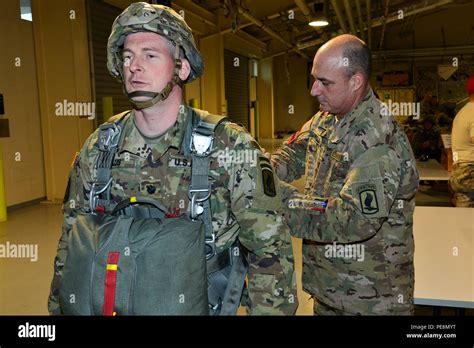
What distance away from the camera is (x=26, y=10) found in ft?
19.2

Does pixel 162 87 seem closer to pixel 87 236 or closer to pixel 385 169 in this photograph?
pixel 87 236

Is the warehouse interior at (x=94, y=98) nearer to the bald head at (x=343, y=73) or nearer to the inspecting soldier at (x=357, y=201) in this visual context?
the inspecting soldier at (x=357, y=201)

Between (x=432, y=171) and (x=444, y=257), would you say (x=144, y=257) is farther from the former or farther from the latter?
(x=432, y=171)

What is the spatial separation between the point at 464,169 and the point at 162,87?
3501 mm

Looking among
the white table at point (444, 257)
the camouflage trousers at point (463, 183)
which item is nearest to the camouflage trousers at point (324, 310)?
the white table at point (444, 257)

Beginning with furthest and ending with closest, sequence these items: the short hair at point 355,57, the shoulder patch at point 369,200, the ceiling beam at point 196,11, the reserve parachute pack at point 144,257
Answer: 1. the ceiling beam at point 196,11
2. the short hair at point 355,57
3. the shoulder patch at point 369,200
4. the reserve parachute pack at point 144,257

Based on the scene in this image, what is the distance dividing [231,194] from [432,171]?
4.61 metres

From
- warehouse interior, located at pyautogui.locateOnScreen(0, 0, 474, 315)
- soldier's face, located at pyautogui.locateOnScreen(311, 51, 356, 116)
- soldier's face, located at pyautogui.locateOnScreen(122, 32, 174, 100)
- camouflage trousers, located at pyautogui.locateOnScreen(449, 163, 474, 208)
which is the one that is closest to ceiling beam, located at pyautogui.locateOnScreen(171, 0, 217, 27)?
warehouse interior, located at pyautogui.locateOnScreen(0, 0, 474, 315)

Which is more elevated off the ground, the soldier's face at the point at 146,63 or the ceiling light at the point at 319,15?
the ceiling light at the point at 319,15

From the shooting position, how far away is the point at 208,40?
29.9 feet

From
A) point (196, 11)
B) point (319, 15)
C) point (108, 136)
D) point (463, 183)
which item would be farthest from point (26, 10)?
point (463, 183)

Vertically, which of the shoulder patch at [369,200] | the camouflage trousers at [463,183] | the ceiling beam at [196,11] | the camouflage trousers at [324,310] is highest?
the ceiling beam at [196,11]

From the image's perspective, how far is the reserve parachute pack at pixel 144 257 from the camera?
1097 millimetres

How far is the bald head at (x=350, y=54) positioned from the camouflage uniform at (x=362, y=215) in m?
0.11
